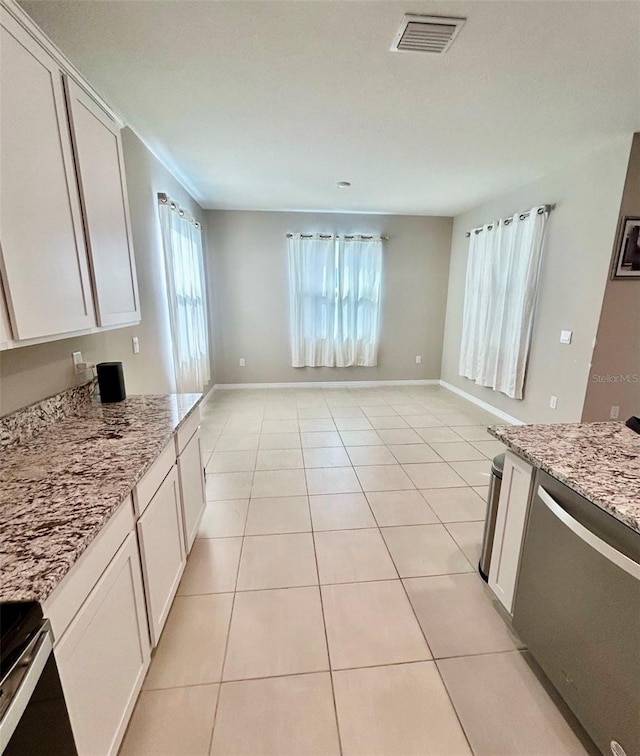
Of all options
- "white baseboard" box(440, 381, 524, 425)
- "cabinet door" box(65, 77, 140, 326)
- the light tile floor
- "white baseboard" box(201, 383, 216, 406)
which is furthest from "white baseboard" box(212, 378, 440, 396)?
"cabinet door" box(65, 77, 140, 326)

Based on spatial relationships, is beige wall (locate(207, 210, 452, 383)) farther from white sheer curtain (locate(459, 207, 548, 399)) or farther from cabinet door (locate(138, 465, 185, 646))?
cabinet door (locate(138, 465, 185, 646))

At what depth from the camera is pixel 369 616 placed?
158 cm

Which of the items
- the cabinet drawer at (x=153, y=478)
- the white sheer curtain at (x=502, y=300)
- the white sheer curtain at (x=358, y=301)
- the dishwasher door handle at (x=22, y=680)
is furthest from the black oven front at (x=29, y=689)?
the white sheer curtain at (x=358, y=301)

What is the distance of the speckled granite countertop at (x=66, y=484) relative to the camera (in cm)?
76

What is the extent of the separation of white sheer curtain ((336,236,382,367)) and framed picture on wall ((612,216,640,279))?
9.32ft

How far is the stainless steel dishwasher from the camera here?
0.92 meters

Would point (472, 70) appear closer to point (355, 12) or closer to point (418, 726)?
point (355, 12)

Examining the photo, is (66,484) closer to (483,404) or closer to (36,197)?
(36,197)

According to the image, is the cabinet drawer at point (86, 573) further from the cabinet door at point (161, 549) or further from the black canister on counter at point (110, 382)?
the black canister on counter at point (110, 382)

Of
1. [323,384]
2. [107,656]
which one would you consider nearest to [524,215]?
[323,384]

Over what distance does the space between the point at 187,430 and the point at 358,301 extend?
3838mm

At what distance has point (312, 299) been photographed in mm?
5078

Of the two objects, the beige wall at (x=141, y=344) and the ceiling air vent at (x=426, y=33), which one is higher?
the ceiling air vent at (x=426, y=33)

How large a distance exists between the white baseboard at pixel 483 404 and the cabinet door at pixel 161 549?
3.63 metres
